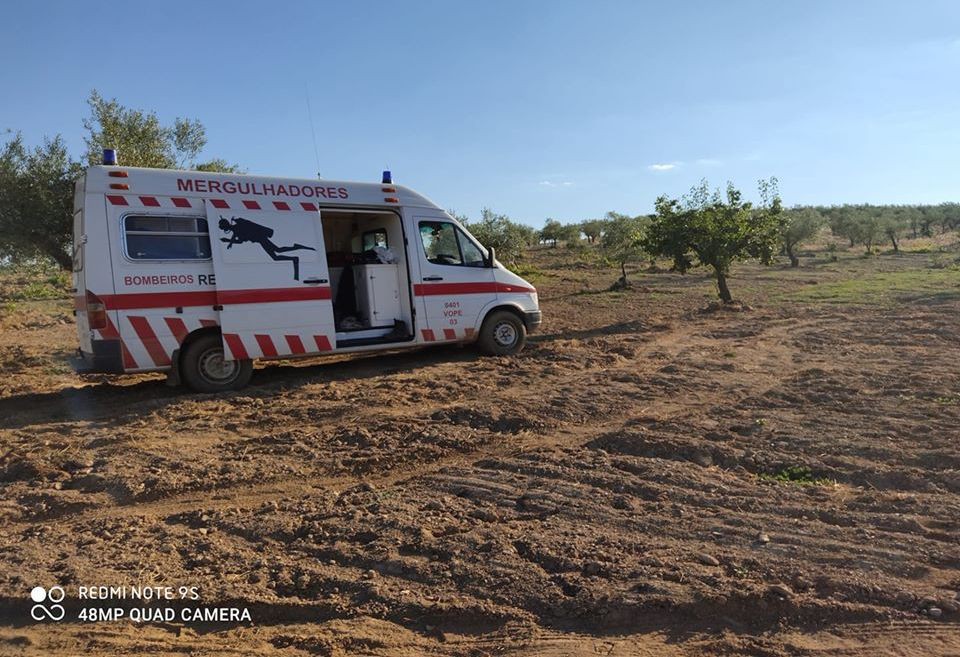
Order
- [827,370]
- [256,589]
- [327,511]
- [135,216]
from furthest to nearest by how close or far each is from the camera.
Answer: [827,370]
[135,216]
[327,511]
[256,589]

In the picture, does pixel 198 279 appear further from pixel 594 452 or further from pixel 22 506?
pixel 594 452

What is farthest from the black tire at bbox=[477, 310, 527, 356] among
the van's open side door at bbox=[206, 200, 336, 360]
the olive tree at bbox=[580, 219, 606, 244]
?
the olive tree at bbox=[580, 219, 606, 244]

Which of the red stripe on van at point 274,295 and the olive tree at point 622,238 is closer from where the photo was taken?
the red stripe on van at point 274,295

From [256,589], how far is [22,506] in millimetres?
2415

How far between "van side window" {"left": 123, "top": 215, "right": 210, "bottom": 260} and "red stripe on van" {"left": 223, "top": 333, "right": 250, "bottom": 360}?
1.01 meters

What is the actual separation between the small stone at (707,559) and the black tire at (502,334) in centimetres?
679

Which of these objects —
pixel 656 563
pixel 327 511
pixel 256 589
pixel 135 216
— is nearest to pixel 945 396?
pixel 656 563

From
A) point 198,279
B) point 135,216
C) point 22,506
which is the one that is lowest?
point 22,506

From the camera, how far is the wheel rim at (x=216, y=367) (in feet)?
26.7

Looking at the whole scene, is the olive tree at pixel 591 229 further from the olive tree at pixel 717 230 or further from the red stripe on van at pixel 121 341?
the red stripe on van at pixel 121 341

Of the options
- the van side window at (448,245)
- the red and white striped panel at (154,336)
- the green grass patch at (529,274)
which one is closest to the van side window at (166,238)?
the red and white striped panel at (154,336)

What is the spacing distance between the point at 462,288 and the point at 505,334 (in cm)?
114

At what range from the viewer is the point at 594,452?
17.5 feet

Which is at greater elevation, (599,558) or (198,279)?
(198,279)
